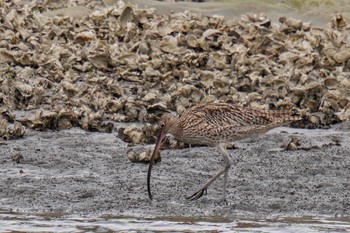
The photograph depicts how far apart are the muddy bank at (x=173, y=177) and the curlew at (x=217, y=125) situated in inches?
16.6

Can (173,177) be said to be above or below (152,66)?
below

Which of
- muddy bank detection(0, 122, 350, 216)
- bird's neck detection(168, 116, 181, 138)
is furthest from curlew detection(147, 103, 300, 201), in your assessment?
muddy bank detection(0, 122, 350, 216)

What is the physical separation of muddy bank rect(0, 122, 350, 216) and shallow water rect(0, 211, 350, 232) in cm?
21

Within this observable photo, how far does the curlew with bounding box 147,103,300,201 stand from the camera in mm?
10281

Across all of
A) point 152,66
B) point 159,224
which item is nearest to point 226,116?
point 159,224

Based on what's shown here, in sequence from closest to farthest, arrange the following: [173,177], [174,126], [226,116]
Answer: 1. [174,126]
2. [226,116]
3. [173,177]

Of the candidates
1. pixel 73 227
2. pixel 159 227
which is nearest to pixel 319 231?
pixel 159 227

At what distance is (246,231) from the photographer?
888 cm

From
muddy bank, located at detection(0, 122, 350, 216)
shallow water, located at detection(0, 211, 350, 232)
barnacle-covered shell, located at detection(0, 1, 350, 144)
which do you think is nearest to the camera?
shallow water, located at detection(0, 211, 350, 232)

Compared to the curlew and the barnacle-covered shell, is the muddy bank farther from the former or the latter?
the barnacle-covered shell

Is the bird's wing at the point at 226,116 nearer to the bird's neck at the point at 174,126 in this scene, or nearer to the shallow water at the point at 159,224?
the bird's neck at the point at 174,126

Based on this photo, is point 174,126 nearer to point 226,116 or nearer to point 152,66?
point 226,116

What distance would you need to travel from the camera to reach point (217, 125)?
10.4 metres

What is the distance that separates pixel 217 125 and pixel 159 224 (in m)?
1.62
